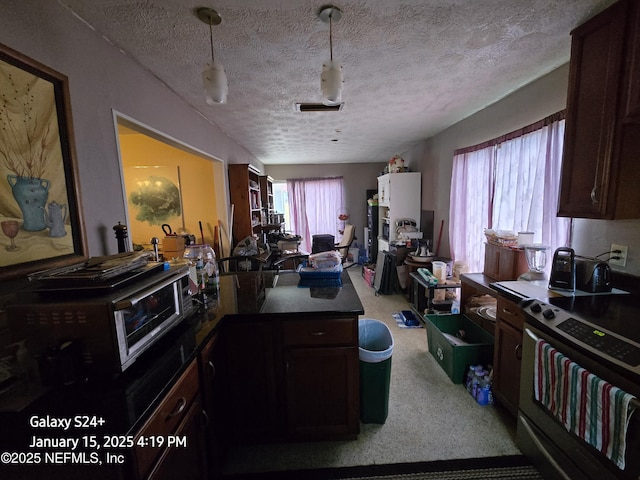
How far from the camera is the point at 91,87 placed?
4.07ft

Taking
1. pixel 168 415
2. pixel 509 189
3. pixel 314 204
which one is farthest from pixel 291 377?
pixel 314 204

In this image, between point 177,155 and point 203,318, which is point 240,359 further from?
point 177,155

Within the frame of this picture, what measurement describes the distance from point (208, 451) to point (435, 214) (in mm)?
3667

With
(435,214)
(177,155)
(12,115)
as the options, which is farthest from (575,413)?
(177,155)

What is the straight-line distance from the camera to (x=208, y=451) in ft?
3.75

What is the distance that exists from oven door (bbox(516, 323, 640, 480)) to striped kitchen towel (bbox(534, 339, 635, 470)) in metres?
0.02

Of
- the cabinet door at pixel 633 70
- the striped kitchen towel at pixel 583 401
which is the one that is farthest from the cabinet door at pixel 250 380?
the cabinet door at pixel 633 70

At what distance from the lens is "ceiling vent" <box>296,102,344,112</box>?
2.37 m

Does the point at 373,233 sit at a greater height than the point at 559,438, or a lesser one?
greater

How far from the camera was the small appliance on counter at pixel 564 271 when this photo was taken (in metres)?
1.44

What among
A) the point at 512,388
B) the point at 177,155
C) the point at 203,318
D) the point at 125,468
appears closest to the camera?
the point at 125,468

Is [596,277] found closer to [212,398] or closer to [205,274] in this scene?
[212,398]

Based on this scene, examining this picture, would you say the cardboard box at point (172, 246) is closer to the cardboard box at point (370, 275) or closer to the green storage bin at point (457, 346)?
the green storage bin at point (457, 346)

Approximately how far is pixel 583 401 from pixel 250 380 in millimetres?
1463
